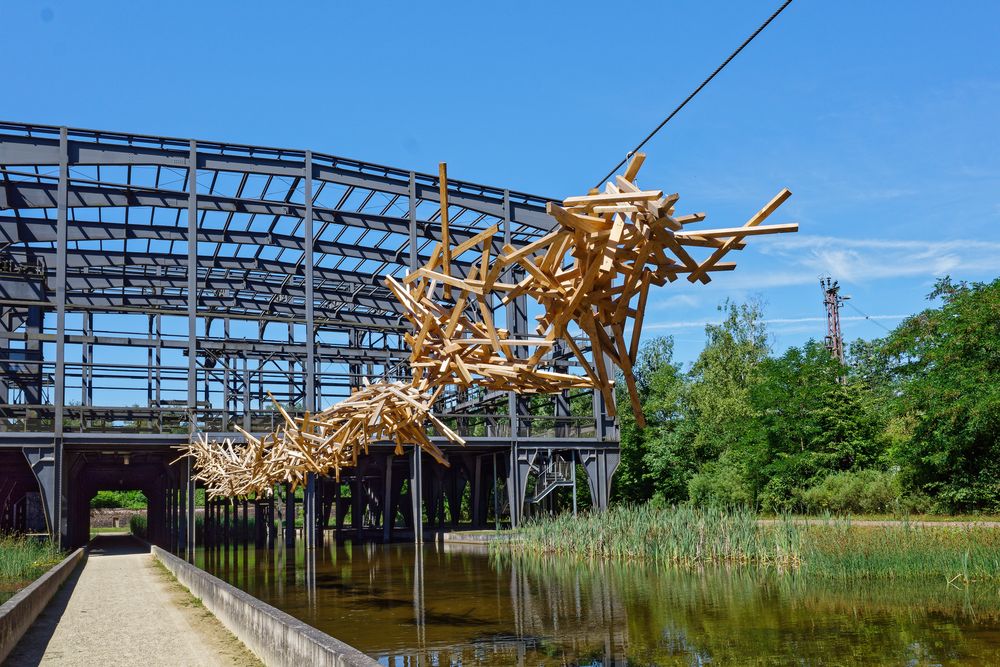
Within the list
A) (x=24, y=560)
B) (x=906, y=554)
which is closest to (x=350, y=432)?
(x=906, y=554)

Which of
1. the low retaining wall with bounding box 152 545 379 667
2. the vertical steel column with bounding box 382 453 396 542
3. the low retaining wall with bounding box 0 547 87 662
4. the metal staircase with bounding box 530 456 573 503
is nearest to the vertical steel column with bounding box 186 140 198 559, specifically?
the vertical steel column with bounding box 382 453 396 542

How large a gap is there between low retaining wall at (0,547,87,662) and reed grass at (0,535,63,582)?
1478 mm

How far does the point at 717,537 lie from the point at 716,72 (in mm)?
13500

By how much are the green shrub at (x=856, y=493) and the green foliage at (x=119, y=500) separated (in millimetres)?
56106

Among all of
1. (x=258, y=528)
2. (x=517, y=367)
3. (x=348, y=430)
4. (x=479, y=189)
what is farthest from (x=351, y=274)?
(x=517, y=367)

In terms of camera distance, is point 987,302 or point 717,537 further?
point 987,302

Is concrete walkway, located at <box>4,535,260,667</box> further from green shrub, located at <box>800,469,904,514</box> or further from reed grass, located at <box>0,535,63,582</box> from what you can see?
green shrub, located at <box>800,469,904,514</box>

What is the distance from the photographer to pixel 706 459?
4519cm

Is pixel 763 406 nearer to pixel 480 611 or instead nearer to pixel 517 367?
pixel 480 611

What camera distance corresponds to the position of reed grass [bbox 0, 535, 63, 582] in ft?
56.2

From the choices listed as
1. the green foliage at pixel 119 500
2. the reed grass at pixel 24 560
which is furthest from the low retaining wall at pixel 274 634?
the green foliage at pixel 119 500

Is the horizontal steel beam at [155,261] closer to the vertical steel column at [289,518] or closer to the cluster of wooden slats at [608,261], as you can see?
the vertical steel column at [289,518]

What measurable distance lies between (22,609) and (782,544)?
13109 millimetres

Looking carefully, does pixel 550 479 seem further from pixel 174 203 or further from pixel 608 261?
pixel 608 261
